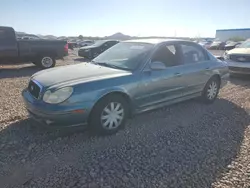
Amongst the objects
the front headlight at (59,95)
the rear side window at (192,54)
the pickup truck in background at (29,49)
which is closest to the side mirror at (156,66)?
the rear side window at (192,54)

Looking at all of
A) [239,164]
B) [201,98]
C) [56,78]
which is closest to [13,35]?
[56,78]

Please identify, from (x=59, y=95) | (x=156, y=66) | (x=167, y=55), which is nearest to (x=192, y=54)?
(x=167, y=55)

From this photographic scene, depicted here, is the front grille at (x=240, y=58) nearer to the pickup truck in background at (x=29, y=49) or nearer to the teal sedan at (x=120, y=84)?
the teal sedan at (x=120, y=84)

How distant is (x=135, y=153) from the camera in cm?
340

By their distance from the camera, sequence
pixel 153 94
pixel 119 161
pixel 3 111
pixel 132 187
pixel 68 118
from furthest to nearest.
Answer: pixel 3 111, pixel 153 94, pixel 68 118, pixel 119 161, pixel 132 187

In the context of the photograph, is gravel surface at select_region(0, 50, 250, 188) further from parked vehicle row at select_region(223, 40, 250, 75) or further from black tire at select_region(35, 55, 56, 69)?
black tire at select_region(35, 55, 56, 69)

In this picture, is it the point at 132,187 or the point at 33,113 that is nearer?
the point at 132,187

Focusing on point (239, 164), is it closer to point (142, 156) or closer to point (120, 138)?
point (142, 156)

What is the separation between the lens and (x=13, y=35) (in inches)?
394

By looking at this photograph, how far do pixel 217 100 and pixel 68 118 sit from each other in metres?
4.18

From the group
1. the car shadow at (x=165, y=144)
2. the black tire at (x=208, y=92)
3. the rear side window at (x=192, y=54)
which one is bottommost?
the car shadow at (x=165, y=144)

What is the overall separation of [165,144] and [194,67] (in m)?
2.19

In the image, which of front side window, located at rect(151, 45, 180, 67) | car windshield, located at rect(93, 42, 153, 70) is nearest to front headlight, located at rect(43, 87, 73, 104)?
car windshield, located at rect(93, 42, 153, 70)

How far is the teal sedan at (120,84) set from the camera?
3.45 metres
